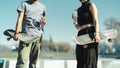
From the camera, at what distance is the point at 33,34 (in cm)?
489

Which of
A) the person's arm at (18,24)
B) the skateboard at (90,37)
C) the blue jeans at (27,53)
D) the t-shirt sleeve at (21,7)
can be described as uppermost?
the t-shirt sleeve at (21,7)

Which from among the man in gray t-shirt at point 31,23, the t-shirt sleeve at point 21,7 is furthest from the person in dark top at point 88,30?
the t-shirt sleeve at point 21,7

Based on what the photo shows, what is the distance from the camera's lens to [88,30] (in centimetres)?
Answer: 471

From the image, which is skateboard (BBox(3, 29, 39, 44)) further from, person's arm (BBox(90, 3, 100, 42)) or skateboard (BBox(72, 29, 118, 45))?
person's arm (BBox(90, 3, 100, 42))

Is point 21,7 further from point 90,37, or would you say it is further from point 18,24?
point 90,37

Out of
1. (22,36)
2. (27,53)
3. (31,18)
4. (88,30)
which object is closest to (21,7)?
(31,18)

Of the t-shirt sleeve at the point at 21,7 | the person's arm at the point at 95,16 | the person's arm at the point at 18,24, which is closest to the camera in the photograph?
the person's arm at the point at 95,16

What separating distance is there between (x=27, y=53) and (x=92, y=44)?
39.0 inches

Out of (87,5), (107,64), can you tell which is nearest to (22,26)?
(87,5)

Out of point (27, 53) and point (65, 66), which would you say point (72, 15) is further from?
point (65, 66)

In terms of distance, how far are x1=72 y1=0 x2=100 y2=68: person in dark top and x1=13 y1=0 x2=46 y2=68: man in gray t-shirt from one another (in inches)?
23.6

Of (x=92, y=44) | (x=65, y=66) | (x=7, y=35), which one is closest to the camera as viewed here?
(x=92, y=44)

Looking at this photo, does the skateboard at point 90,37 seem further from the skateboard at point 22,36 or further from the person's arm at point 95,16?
the skateboard at point 22,36

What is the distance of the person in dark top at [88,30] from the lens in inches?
180
